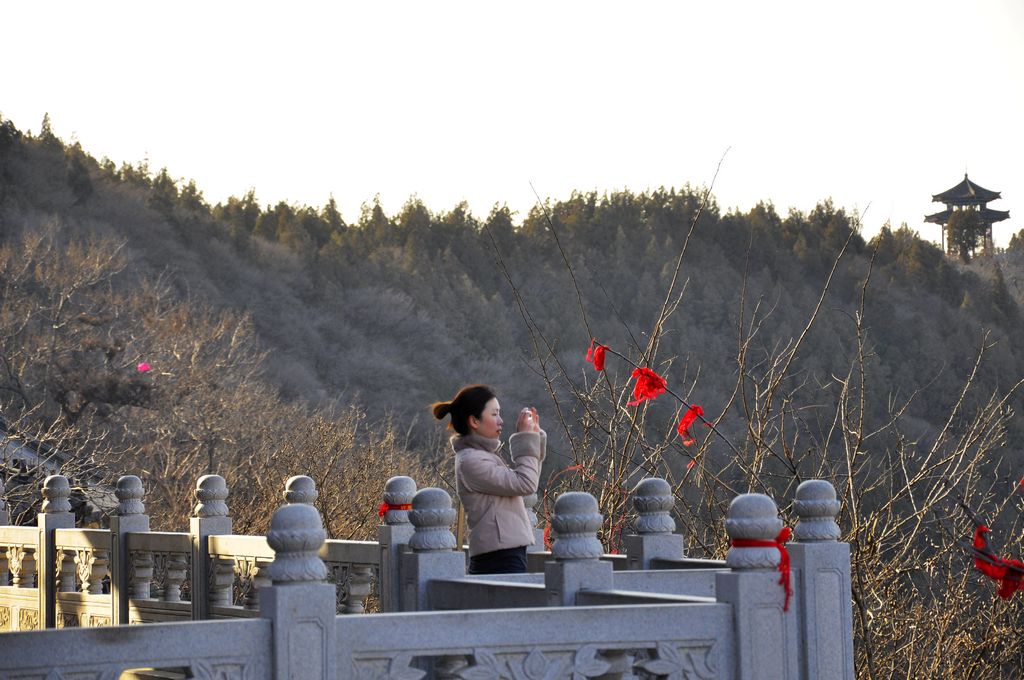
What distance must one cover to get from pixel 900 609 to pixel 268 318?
36068mm

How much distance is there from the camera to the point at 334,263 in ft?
161

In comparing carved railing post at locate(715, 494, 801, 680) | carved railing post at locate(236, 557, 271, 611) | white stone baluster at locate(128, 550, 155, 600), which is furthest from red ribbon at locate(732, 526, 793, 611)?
white stone baluster at locate(128, 550, 155, 600)

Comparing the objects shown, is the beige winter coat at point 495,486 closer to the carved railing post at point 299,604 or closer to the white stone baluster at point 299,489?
the white stone baluster at point 299,489

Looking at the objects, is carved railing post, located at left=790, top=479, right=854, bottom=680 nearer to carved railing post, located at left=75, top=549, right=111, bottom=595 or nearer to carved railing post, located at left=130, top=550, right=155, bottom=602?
carved railing post, located at left=130, top=550, right=155, bottom=602

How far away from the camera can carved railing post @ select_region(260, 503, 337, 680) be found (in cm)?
394

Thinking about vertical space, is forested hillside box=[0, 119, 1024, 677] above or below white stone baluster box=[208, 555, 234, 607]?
above

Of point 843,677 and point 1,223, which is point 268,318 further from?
point 843,677

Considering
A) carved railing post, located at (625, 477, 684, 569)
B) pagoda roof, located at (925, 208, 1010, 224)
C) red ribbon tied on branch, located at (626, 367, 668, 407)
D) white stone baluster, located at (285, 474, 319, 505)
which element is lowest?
carved railing post, located at (625, 477, 684, 569)

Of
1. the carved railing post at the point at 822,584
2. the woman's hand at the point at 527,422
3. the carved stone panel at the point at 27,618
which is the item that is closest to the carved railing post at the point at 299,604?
the carved railing post at the point at 822,584

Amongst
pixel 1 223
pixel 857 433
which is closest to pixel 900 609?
pixel 857 433

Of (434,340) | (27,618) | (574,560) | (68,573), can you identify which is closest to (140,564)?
(68,573)

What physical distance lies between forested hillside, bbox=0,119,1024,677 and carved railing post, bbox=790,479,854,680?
243cm

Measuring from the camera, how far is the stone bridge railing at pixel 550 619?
3.87 m

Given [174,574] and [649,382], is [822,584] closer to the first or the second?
[649,382]
